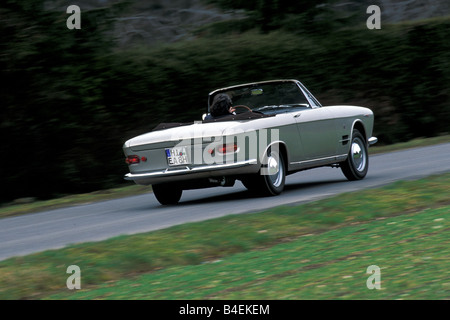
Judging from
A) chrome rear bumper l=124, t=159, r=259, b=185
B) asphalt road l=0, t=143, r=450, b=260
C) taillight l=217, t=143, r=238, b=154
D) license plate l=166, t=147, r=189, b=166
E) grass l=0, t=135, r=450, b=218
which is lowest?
grass l=0, t=135, r=450, b=218

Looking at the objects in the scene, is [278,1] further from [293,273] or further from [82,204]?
[293,273]

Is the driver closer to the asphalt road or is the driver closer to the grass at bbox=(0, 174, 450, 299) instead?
the asphalt road

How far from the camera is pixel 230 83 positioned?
19203 millimetres

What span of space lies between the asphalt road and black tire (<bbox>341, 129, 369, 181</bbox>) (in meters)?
0.19

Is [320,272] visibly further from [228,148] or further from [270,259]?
[228,148]

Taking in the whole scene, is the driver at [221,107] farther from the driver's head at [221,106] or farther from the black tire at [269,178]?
the black tire at [269,178]

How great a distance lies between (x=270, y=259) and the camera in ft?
25.1

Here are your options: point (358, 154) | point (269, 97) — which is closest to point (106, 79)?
point (269, 97)

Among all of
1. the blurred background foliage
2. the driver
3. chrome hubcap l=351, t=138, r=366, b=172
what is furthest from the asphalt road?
the blurred background foliage

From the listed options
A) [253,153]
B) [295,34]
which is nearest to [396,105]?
[295,34]

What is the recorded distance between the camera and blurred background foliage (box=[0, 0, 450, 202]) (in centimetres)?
1650
